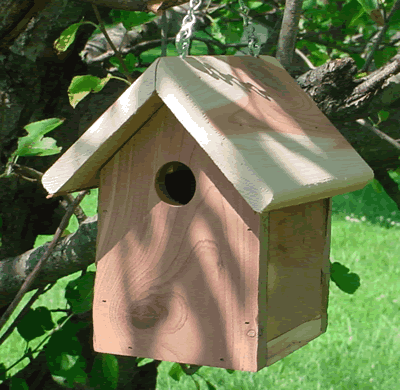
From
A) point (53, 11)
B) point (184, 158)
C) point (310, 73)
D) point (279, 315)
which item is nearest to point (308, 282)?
point (279, 315)

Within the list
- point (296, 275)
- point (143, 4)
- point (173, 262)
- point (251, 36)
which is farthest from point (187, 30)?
point (296, 275)

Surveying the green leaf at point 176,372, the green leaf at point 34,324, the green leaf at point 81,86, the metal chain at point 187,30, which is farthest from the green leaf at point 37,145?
the green leaf at point 176,372

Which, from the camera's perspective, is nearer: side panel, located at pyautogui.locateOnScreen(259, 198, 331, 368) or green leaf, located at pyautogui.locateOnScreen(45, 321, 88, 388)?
side panel, located at pyautogui.locateOnScreen(259, 198, 331, 368)

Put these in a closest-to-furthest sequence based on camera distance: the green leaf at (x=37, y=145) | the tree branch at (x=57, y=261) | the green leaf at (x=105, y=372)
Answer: the green leaf at (x=37, y=145) → the tree branch at (x=57, y=261) → the green leaf at (x=105, y=372)

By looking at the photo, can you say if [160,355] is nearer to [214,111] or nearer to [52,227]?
[214,111]

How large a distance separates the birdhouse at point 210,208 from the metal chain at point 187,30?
35 millimetres

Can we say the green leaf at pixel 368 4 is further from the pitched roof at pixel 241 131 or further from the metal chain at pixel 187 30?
the metal chain at pixel 187 30

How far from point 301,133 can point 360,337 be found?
378cm

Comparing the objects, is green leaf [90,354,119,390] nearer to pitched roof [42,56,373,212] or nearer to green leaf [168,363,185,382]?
green leaf [168,363,185,382]

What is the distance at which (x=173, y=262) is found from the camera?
1.46m

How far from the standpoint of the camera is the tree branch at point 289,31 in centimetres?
194

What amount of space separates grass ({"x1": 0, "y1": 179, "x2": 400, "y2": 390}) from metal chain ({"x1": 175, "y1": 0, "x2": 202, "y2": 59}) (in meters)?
3.07

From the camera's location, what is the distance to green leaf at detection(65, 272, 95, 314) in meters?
2.08

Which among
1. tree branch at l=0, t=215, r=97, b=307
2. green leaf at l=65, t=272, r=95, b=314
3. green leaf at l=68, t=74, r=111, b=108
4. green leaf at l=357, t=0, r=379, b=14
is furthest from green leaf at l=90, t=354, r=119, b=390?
green leaf at l=357, t=0, r=379, b=14
